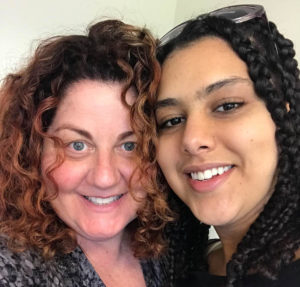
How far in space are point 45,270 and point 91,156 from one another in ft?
1.06

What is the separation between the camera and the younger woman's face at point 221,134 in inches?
35.2

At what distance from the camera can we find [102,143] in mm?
995

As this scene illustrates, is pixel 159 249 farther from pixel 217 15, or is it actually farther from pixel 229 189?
pixel 217 15

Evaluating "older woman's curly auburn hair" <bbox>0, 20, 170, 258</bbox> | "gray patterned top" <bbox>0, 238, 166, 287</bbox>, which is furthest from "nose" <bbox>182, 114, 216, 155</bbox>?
"gray patterned top" <bbox>0, 238, 166, 287</bbox>

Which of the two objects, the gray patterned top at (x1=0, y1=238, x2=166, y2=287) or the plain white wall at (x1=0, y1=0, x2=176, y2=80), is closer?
the gray patterned top at (x1=0, y1=238, x2=166, y2=287)

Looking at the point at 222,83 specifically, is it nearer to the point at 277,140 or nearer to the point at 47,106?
the point at 277,140

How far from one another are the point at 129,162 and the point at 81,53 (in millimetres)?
349

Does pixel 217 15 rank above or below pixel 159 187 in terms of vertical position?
above

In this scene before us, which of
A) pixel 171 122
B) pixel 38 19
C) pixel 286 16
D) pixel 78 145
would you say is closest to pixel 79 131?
pixel 78 145

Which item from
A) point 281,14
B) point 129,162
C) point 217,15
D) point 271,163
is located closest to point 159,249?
point 129,162

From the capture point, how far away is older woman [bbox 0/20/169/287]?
993 mm

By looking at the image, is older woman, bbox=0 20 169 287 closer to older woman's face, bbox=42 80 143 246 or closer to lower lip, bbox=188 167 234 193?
older woman's face, bbox=42 80 143 246

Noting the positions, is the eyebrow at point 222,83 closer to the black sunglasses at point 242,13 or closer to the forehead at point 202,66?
the forehead at point 202,66

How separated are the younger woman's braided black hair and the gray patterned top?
1.27ft
